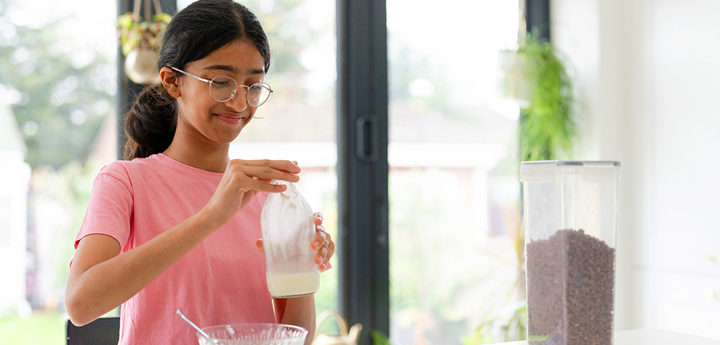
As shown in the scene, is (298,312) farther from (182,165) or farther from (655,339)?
(655,339)

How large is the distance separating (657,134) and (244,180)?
78.8 inches

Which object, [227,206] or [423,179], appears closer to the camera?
[227,206]

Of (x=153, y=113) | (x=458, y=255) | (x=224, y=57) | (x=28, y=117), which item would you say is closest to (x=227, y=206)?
(x=224, y=57)

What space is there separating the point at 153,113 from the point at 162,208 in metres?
0.25

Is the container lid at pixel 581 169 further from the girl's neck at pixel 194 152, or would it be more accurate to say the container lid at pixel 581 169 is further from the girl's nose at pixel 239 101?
the girl's neck at pixel 194 152

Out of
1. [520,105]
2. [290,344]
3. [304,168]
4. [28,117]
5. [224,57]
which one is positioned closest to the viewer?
[290,344]

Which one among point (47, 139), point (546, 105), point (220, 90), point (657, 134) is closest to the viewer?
point (220, 90)

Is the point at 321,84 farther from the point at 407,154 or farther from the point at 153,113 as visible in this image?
the point at 153,113

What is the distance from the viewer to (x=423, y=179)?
2.48 m

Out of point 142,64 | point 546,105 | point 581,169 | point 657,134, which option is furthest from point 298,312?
point 657,134

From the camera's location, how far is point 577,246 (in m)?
0.84

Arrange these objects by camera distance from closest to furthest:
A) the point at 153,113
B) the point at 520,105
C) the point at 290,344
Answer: the point at 290,344 → the point at 153,113 → the point at 520,105

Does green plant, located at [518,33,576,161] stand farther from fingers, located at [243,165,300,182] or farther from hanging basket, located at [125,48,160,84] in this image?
fingers, located at [243,165,300,182]

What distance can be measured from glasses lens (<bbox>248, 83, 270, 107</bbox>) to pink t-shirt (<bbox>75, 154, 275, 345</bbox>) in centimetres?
21
